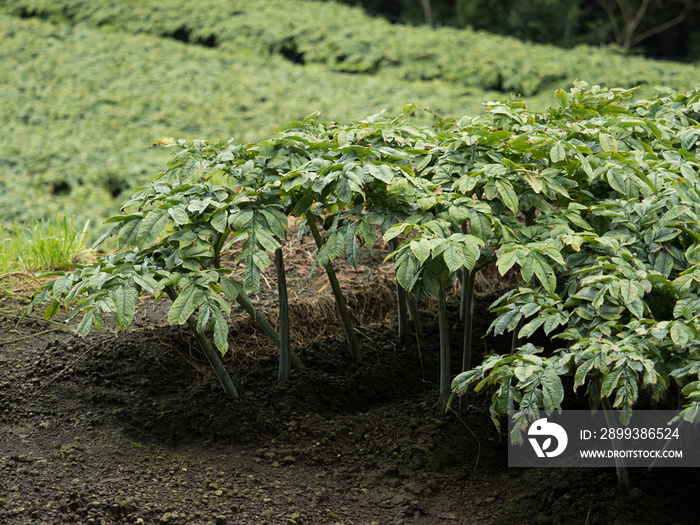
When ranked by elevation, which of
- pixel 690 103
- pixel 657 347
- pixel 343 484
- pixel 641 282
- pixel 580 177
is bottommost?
pixel 343 484

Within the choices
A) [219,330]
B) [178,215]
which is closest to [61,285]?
[178,215]

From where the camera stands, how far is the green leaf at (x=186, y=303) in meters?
1.99

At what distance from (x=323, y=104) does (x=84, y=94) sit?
11.4ft

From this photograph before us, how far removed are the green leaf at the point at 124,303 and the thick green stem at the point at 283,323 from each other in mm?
714

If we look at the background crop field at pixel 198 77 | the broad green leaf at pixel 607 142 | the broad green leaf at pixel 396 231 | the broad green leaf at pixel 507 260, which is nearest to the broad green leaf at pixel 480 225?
the broad green leaf at pixel 507 260

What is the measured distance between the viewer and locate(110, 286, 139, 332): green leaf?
1.95m

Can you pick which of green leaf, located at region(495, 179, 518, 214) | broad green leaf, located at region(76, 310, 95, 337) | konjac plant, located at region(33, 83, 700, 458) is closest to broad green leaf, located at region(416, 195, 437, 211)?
konjac plant, located at region(33, 83, 700, 458)

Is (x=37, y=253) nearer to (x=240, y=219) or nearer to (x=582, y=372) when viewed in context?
(x=240, y=219)

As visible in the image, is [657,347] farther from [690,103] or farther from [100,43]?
[100,43]

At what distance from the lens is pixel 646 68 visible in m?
10.2

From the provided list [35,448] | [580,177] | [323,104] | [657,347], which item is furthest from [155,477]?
[323,104]

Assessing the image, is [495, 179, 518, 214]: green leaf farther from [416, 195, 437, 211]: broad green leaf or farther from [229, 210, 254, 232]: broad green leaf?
[229, 210, 254, 232]: broad green leaf

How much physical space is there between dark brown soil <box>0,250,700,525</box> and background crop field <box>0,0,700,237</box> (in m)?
2.91

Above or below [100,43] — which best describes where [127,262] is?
below
